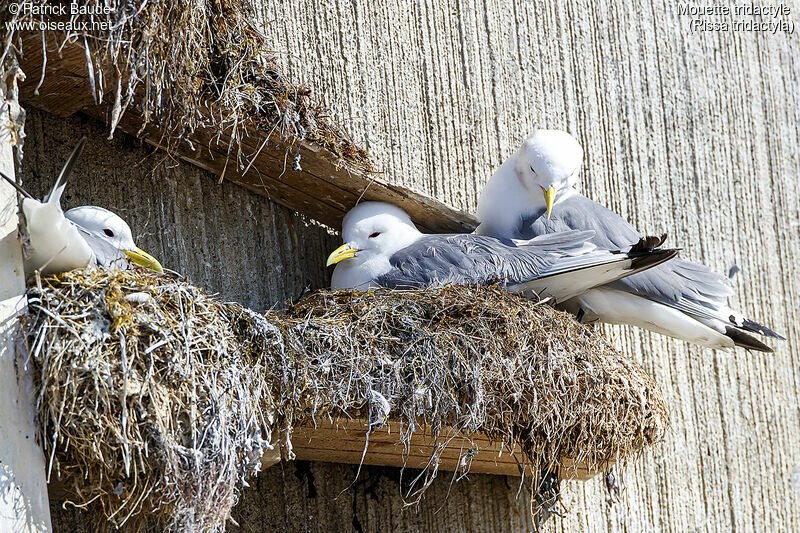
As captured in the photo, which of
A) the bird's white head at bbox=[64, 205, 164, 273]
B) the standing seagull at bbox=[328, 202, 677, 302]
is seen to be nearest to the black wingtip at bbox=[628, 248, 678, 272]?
the standing seagull at bbox=[328, 202, 677, 302]

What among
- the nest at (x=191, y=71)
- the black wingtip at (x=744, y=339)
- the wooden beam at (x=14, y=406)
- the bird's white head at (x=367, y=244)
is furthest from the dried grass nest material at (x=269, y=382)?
the nest at (x=191, y=71)

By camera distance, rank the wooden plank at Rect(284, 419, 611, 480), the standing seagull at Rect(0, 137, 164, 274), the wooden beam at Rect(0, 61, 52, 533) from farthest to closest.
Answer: the wooden plank at Rect(284, 419, 611, 480)
the standing seagull at Rect(0, 137, 164, 274)
the wooden beam at Rect(0, 61, 52, 533)

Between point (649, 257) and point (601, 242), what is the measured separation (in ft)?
1.14

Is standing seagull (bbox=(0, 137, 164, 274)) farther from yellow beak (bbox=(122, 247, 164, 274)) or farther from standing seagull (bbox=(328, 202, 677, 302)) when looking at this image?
standing seagull (bbox=(328, 202, 677, 302))

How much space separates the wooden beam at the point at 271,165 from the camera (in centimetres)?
297

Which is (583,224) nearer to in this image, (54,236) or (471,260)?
(471,260)

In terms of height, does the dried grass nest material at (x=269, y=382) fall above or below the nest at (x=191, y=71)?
below

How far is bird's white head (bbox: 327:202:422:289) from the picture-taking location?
324 centimetres

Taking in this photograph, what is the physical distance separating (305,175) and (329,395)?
84cm

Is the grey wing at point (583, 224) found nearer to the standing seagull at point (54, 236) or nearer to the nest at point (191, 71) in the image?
the nest at point (191, 71)

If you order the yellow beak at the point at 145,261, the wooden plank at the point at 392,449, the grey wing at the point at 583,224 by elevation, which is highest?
the grey wing at the point at 583,224

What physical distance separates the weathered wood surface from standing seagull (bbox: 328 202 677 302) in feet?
0.87

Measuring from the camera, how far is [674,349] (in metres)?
3.92

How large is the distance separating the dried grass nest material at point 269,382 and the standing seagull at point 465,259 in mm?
125
